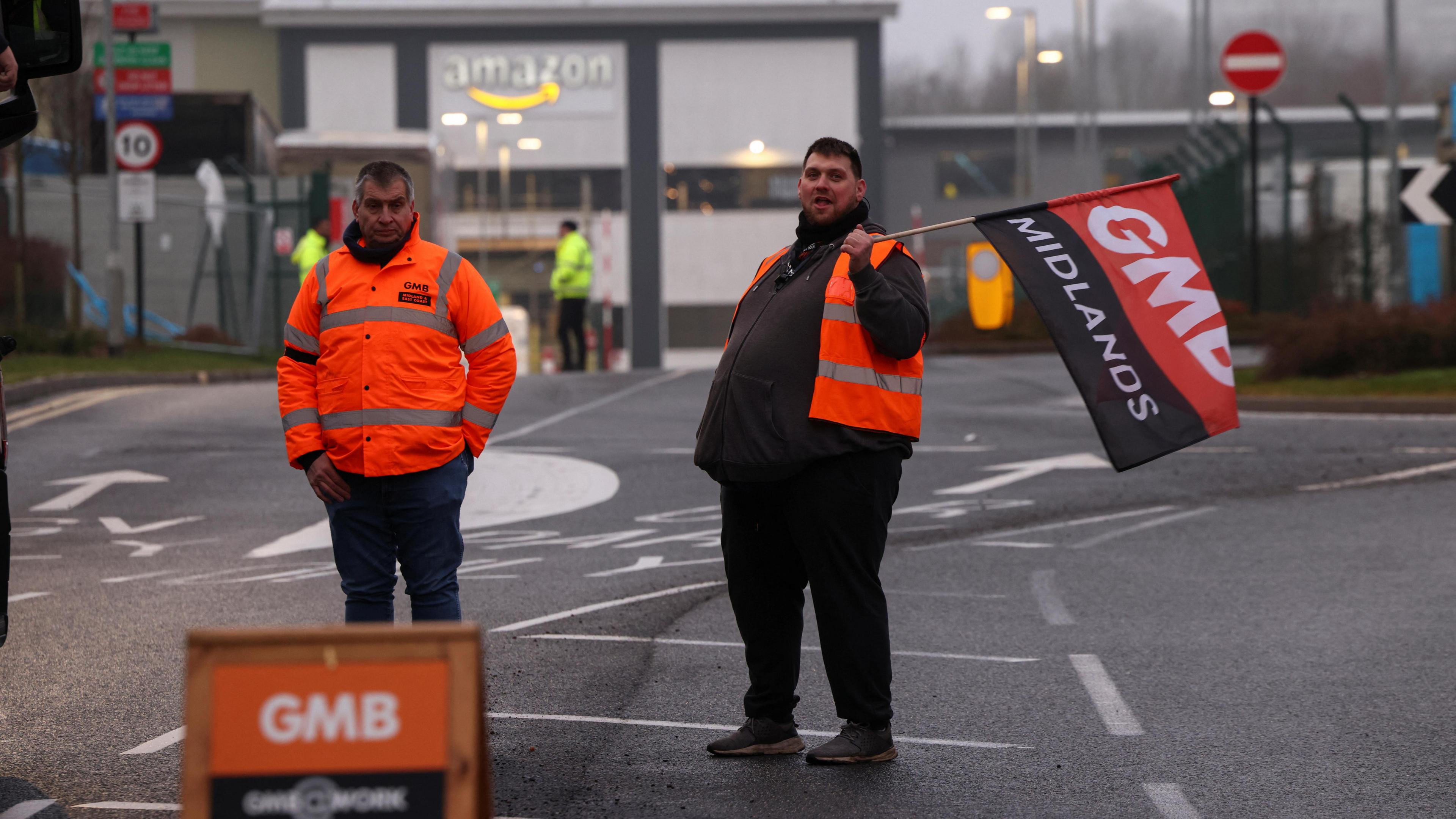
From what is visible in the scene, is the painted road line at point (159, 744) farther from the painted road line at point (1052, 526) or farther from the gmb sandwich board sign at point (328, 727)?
the painted road line at point (1052, 526)

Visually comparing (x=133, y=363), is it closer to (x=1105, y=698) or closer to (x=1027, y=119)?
(x=1105, y=698)

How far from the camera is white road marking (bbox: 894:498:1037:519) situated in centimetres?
1107

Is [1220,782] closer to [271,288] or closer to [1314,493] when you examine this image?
[1314,493]

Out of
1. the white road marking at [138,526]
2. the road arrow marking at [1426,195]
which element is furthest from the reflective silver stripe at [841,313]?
the road arrow marking at [1426,195]

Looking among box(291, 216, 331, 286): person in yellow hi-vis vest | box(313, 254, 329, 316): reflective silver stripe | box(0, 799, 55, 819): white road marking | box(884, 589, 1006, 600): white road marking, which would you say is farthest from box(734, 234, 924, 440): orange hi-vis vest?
box(291, 216, 331, 286): person in yellow hi-vis vest

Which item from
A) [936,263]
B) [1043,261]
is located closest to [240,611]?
[1043,261]

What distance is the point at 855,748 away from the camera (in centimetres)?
530

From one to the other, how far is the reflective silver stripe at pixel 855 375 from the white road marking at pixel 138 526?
657 cm

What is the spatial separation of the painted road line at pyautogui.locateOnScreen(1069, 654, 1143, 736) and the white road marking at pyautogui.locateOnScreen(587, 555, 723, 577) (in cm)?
256

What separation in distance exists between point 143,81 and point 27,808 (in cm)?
2255

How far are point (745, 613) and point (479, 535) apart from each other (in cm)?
520

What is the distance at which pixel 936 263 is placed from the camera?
64.4 metres

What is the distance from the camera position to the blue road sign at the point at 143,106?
25.2m

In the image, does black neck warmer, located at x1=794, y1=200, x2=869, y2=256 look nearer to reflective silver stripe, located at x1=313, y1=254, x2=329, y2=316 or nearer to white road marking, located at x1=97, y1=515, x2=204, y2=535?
reflective silver stripe, located at x1=313, y1=254, x2=329, y2=316
